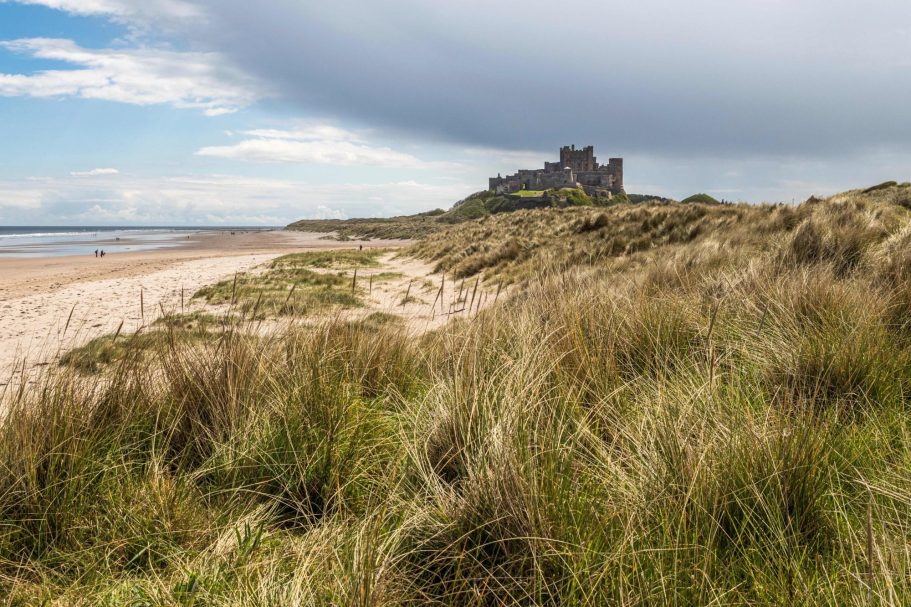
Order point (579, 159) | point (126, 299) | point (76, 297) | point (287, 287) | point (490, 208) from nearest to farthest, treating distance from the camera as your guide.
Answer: point (287, 287), point (126, 299), point (76, 297), point (490, 208), point (579, 159)

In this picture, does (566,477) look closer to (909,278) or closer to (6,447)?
(6,447)

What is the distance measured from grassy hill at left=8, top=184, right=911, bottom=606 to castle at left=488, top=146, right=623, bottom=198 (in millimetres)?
95263

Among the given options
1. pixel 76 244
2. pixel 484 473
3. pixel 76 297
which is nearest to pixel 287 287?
pixel 76 297

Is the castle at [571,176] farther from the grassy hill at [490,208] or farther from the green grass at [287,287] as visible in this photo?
the green grass at [287,287]

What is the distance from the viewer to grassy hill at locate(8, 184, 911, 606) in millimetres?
1548

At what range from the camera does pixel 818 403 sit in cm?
259

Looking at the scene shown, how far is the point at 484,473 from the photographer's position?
1810mm

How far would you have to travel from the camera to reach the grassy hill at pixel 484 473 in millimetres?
1548

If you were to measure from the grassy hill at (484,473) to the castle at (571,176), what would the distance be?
9526 centimetres

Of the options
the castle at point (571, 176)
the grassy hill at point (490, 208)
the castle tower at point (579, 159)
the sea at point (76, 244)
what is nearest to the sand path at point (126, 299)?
the sea at point (76, 244)

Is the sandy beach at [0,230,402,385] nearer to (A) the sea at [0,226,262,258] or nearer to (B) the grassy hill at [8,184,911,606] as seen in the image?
(B) the grassy hill at [8,184,911,606]

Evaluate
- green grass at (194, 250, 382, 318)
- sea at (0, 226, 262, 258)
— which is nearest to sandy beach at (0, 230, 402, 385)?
green grass at (194, 250, 382, 318)

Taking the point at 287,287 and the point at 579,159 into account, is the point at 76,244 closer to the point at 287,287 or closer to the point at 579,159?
the point at 287,287

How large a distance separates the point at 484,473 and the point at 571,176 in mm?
105254
